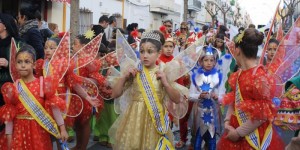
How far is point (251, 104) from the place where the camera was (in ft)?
12.6

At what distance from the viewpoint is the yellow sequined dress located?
459 cm

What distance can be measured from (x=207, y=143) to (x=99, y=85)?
165cm

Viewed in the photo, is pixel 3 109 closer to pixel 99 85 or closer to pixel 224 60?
pixel 99 85

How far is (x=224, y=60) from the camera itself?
7.39m

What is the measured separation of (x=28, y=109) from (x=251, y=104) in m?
1.98

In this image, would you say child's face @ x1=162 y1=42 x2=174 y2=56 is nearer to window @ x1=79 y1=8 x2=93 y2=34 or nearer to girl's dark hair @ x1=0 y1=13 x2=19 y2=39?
girl's dark hair @ x1=0 y1=13 x2=19 y2=39

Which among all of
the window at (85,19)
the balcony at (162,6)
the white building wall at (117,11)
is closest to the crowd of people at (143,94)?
the white building wall at (117,11)

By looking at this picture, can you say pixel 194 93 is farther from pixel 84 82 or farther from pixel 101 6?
pixel 101 6

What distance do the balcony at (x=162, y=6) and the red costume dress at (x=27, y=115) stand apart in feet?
101

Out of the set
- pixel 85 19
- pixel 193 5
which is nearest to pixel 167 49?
pixel 85 19

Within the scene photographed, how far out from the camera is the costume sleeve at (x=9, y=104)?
4.22 meters

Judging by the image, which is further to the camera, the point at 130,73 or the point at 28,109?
the point at 130,73

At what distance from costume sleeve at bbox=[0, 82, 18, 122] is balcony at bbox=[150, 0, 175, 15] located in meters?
30.9

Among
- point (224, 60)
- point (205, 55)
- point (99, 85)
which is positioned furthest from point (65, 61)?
point (224, 60)
